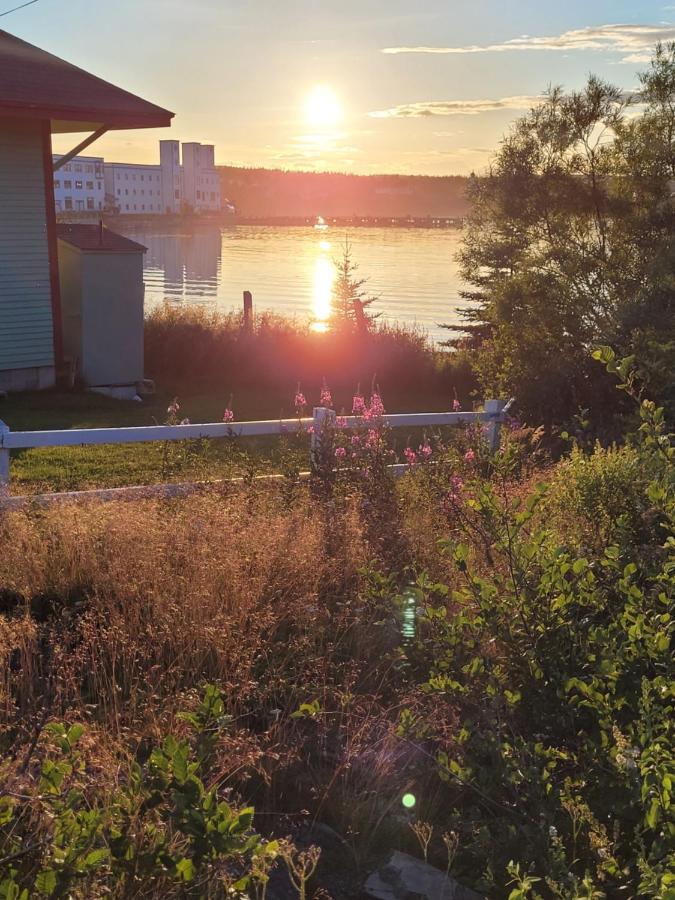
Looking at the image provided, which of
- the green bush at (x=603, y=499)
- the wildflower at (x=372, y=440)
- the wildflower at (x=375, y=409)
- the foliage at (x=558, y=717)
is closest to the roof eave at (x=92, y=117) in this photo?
the wildflower at (x=375, y=409)

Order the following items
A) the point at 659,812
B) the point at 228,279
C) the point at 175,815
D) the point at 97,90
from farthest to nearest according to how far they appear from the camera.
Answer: the point at 228,279, the point at 97,90, the point at 659,812, the point at 175,815

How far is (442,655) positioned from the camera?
12.5 ft

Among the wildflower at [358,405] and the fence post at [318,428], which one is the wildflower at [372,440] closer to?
the wildflower at [358,405]

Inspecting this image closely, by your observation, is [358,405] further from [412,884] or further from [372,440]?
[412,884]

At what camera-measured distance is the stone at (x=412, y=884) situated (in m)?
2.91

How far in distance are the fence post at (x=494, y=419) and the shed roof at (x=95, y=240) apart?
310 inches

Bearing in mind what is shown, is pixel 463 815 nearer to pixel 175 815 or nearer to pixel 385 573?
pixel 175 815

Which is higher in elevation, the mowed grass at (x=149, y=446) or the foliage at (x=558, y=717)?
the foliage at (x=558, y=717)

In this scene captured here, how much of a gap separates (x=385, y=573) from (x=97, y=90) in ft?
38.9

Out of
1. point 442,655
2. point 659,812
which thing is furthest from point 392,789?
point 659,812

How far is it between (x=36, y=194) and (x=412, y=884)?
529 inches

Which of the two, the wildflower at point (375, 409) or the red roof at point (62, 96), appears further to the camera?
the red roof at point (62, 96)

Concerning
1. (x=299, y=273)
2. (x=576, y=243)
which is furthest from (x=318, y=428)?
(x=299, y=273)

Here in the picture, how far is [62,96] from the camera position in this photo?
13.7 metres
